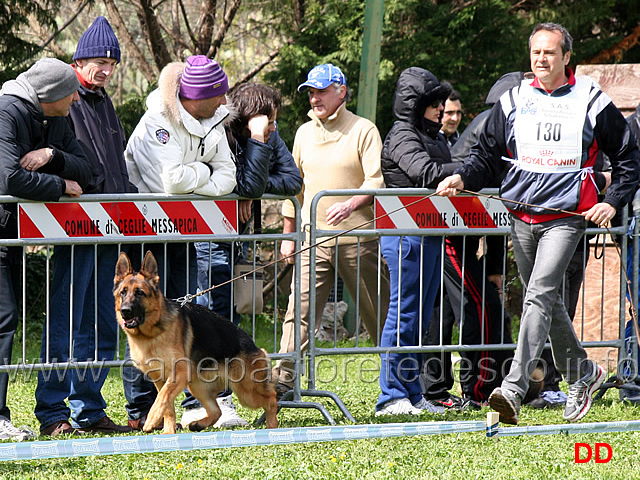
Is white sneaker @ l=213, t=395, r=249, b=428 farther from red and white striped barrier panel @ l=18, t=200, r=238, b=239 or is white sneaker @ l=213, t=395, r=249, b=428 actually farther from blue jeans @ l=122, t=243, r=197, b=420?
red and white striped barrier panel @ l=18, t=200, r=238, b=239

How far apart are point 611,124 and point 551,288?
99 cm

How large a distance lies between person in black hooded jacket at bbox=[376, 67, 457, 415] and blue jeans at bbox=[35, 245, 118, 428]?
182cm

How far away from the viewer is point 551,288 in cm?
501

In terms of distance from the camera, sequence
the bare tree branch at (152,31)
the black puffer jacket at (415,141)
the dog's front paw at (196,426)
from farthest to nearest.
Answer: the bare tree branch at (152,31)
the black puffer jacket at (415,141)
the dog's front paw at (196,426)

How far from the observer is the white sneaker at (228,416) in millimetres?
5477

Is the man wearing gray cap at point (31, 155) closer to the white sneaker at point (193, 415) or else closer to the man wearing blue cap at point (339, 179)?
the white sneaker at point (193, 415)

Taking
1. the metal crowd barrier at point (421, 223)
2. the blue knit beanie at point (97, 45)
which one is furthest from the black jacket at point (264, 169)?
the blue knit beanie at point (97, 45)

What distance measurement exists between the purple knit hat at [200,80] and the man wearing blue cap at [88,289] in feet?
1.67

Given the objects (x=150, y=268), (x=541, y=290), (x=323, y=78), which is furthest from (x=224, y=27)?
(x=541, y=290)

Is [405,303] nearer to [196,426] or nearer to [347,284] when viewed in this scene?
[347,284]

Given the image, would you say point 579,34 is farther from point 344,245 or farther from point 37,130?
point 37,130

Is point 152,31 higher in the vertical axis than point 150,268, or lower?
higher

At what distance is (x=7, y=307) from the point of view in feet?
16.4

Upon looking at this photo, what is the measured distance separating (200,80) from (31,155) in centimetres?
108
